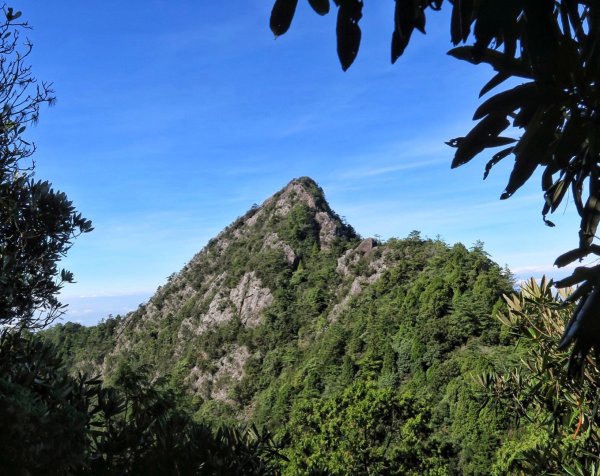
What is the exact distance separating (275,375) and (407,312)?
1407cm

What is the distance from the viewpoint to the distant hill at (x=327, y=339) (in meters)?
10.8

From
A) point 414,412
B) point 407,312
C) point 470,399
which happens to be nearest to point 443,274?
point 407,312

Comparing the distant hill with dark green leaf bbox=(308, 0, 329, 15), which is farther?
the distant hill

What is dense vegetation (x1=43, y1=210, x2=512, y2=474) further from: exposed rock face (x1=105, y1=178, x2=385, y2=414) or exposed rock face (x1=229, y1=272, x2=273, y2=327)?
exposed rock face (x1=229, y1=272, x2=273, y2=327)

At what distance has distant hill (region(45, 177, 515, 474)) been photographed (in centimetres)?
1075

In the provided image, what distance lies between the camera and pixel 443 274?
32.2 m

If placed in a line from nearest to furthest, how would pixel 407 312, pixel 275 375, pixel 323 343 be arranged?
pixel 407 312 < pixel 323 343 < pixel 275 375

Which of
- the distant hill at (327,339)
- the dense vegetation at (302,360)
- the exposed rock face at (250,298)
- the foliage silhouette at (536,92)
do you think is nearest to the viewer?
the foliage silhouette at (536,92)

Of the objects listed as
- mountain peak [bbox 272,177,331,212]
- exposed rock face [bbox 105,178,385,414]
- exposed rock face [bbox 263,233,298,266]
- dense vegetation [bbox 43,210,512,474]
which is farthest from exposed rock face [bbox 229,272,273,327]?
mountain peak [bbox 272,177,331,212]

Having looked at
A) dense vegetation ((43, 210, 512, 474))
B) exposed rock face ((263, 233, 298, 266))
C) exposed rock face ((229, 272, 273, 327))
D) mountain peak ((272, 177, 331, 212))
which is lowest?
dense vegetation ((43, 210, 512, 474))

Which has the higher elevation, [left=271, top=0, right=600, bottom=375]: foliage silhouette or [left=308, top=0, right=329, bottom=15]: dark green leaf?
[left=308, top=0, right=329, bottom=15]: dark green leaf

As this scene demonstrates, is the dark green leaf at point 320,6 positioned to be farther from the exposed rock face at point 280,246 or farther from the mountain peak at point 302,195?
the mountain peak at point 302,195

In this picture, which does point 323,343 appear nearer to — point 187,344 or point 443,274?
point 443,274

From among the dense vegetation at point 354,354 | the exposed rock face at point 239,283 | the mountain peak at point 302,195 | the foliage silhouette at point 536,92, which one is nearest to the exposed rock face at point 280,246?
the exposed rock face at point 239,283
